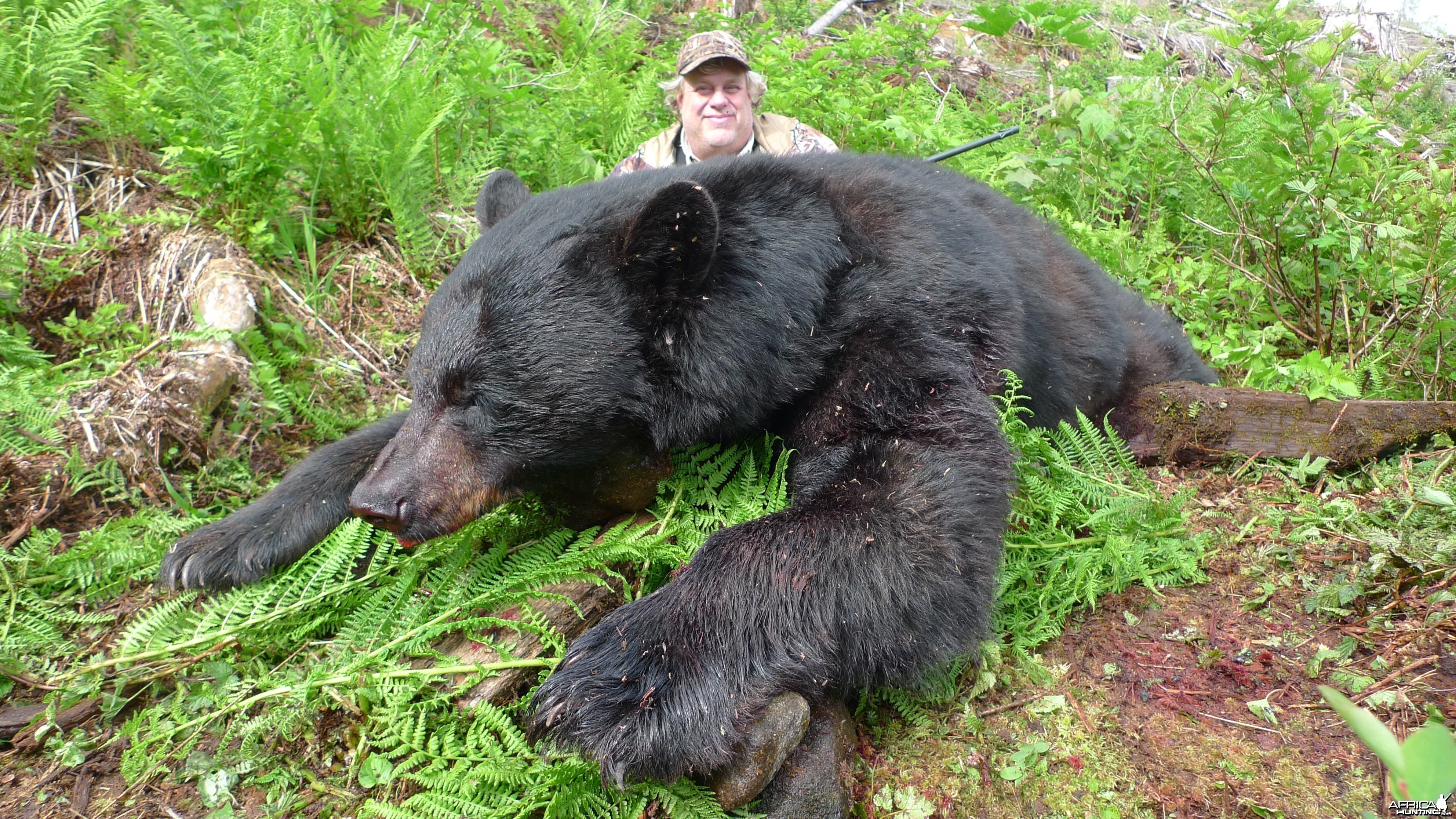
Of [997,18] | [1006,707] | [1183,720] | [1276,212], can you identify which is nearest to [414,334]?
[1006,707]

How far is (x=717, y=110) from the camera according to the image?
623cm

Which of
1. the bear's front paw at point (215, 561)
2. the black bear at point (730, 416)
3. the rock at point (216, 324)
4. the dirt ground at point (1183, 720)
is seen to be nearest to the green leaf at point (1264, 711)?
the dirt ground at point (1183, 720)

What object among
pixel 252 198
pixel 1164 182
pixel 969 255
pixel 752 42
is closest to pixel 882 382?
pixel 969 255

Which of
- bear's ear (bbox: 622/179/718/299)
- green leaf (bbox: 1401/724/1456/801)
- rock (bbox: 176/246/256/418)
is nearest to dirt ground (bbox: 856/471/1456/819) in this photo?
bear's ear (bbox: 622/179/718/299)

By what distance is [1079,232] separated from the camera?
5.62m

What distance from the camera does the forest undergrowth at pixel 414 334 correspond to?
7.98 feet

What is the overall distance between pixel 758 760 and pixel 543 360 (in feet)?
4.75

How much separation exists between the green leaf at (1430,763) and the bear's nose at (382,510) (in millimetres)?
2696

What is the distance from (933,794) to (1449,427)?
3.00 meters

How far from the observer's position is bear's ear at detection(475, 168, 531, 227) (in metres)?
3.57

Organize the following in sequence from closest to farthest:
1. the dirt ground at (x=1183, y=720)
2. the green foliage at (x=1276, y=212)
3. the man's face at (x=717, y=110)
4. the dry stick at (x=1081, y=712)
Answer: the dirt ground at (x=1183, y=720) → the dry stick at (x=1081, y=712) → the green foliage at (x=1276, y=212) → the man's face at (x=717, y=110)

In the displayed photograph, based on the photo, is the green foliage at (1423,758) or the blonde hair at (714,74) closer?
the green foliage at (1423,758)

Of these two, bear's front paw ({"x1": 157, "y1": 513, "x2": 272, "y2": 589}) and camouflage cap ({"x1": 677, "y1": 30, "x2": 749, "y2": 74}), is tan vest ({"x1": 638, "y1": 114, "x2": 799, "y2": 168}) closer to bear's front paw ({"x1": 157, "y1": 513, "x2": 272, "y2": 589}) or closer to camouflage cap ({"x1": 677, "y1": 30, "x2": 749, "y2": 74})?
camouflage cap ({"x1": 677, "y1": 30, "x2": 749, "y2": 74})

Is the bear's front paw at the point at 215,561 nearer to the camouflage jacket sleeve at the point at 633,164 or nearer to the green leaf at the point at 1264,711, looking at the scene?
the green leaf at the point at 1264,711
